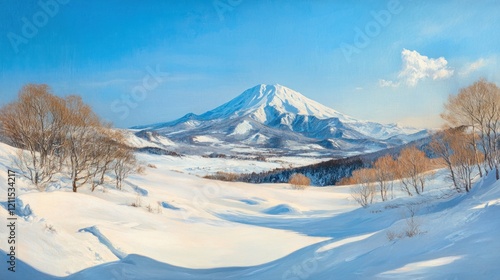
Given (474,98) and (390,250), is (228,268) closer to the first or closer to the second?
(390,250)

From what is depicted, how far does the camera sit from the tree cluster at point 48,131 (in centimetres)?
2053

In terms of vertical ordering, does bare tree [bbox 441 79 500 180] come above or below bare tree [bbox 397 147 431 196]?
above

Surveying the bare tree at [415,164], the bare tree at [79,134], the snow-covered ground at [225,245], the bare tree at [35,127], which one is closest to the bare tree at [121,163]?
the bare tree at [79,134]

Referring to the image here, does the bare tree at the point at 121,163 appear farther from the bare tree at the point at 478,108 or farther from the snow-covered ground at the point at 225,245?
the bare tree at the point at 478,108

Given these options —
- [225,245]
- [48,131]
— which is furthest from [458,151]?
[48,131]

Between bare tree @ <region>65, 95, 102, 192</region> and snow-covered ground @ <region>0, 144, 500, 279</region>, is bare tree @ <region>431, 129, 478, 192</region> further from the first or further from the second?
bare tree @ <region>65, 95, 102, 192</region>

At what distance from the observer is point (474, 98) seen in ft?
70.7

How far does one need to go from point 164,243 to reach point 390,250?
396 inches

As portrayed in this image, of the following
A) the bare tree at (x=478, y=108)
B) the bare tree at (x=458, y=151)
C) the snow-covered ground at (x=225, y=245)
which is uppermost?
the bare tree at (x=478, y=108)

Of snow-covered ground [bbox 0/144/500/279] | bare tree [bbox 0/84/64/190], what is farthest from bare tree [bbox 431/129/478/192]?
bare tree [bbox 0/84/64/190]

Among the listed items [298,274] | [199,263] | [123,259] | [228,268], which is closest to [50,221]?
[123,259]

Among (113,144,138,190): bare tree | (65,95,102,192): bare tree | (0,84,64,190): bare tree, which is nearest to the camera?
(0,84,64,190): bare tree

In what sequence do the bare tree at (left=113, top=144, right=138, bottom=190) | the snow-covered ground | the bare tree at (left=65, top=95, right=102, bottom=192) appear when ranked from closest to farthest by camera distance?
1. the snow-covered ground
2. the bare tree at (left=65, top=95, right=102, bottom=192)
3. the bare tree at (left=113, top=144, right=138, bottom=190)

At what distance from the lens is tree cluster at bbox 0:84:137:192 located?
20531 mm
